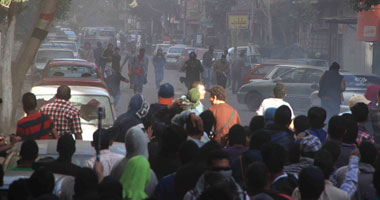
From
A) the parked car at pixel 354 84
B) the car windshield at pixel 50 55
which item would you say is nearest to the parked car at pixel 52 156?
the parked car at pixel 354 84

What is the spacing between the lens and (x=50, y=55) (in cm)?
2547

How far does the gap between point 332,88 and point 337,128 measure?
8.00 metres

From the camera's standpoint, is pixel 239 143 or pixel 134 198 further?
pixel 239 143

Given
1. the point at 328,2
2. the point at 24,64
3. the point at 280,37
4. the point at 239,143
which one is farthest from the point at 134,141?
the point at 280,37

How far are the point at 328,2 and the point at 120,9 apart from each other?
7468cm

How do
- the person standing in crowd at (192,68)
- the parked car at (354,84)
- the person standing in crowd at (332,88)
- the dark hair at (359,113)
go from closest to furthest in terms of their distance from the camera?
the dark hair at (359,113)
the person standing in crowd at (332,88)
the parked car at (354,84)
the person standing in crowd at (192,68)

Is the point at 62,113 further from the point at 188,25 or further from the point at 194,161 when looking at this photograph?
the point at 188,25

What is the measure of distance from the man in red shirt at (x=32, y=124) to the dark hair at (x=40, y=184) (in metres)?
3.26

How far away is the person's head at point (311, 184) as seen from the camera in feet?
15.1

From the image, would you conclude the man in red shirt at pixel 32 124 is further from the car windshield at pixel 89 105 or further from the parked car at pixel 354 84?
the parked car at pixel 354 84

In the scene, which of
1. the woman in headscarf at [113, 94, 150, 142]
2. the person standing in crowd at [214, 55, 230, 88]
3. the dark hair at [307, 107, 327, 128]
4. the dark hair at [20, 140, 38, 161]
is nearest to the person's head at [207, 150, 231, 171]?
the dark hair at [20, 140, 38, 161]

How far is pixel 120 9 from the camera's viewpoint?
10938 cm

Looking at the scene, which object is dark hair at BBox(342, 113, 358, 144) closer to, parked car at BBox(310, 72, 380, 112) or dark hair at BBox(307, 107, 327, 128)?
→ dark hair at BBox(307, 107, 327, 128)

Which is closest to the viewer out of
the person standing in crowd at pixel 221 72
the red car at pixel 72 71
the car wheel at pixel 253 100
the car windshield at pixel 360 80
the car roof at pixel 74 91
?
the car roof at pixel 74 91
